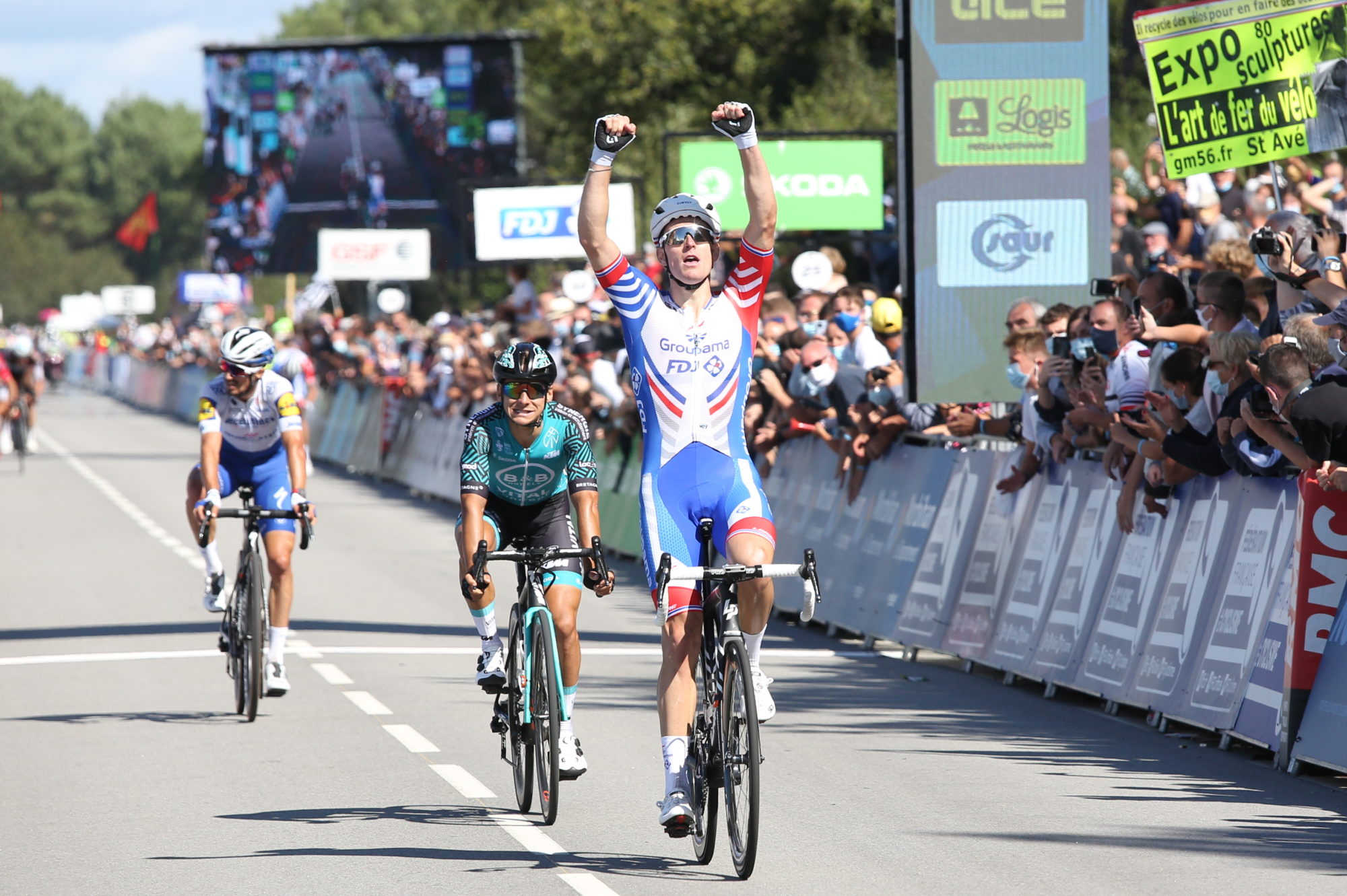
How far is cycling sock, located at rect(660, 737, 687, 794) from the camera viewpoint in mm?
7492

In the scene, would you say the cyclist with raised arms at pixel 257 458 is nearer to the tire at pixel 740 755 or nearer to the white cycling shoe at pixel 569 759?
the white cycling shoe at pixel 569 759

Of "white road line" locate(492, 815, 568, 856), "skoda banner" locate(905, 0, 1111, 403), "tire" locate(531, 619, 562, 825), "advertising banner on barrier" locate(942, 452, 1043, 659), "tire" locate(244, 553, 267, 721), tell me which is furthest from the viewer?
"skoda banner" locate(905, 0, 1111, 403)

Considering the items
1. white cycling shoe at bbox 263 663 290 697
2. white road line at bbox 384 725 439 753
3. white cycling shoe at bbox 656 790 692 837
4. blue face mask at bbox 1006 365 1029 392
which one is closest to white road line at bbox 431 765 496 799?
white road line at bbox 384 725 439 753

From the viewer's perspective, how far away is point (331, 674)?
43.3 feet

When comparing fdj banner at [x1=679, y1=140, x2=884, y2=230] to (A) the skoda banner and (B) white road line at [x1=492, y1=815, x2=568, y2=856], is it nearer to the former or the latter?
(A) the skoda banner

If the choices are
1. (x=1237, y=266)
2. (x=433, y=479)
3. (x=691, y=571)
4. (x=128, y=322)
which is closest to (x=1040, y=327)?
(x=1237, y=266)

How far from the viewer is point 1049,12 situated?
51.2ft

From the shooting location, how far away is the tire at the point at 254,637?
11.2 m

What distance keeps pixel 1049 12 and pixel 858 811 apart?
→ 338 inches

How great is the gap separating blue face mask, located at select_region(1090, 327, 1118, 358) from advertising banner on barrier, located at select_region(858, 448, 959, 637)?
54.6 inches

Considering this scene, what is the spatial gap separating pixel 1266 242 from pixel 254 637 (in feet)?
18.1

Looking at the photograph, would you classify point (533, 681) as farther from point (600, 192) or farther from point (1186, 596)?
point (1186, 596)

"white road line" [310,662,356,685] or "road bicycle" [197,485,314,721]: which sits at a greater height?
"road bicycle" [197,485,314,721]

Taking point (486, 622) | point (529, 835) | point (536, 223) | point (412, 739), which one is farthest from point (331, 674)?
point (536, 223)
